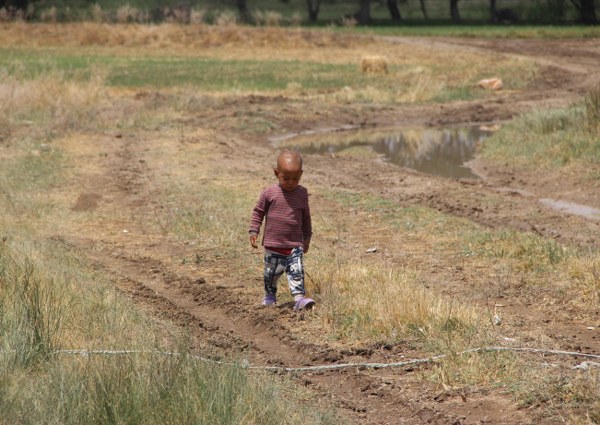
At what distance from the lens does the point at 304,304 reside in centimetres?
923

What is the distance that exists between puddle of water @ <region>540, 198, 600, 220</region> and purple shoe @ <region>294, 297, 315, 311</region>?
256 inches

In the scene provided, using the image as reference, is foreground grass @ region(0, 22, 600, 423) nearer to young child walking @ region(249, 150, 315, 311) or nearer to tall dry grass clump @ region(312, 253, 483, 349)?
tall dry grass clump @ region(312, 253, 483, 349)

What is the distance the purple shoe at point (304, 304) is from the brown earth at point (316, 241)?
0.27 feet

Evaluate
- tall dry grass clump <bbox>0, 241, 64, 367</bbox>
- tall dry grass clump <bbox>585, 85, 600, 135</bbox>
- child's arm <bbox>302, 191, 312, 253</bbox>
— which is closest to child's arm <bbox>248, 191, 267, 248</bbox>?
child's arm <bbox>302, 191, 312, 253</bbox>

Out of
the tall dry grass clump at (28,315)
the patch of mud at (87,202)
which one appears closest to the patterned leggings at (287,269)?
the tall dry grass clump at (28,315)

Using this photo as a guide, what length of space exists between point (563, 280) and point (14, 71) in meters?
24.9

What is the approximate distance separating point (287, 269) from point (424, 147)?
46.9 ft

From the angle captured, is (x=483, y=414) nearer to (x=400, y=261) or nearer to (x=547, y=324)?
(x=547, y=324)

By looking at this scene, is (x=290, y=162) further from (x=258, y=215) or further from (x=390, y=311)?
(x=390, y=311)

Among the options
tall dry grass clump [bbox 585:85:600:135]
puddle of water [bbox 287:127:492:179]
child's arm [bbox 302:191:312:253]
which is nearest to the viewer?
child's arm [bbox 302:191:312:253]

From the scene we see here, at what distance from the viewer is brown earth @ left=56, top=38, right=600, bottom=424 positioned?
289 inches

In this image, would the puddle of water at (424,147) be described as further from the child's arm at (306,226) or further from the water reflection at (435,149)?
the child's arm at (306,226)

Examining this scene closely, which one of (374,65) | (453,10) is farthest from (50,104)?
(453,10)

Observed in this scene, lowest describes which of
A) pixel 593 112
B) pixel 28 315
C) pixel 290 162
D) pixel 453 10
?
pixel 453 10
